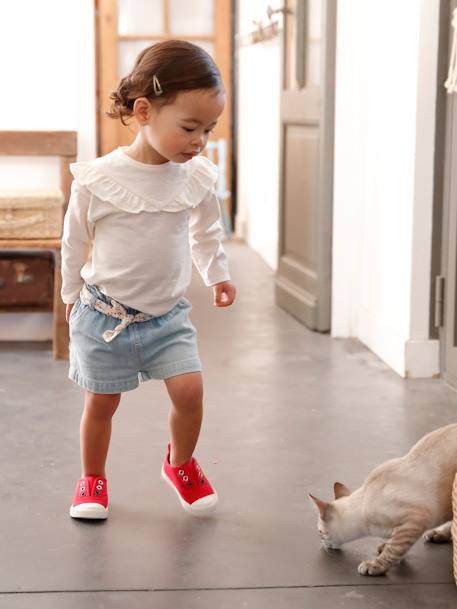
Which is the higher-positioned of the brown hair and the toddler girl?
the brown hair

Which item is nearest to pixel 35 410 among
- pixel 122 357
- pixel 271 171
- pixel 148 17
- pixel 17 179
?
pixel 122 357

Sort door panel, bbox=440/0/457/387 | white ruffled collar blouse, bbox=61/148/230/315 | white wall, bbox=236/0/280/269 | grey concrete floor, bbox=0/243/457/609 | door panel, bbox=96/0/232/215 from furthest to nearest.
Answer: door panel, bbox=96/0/232/215, white wall, bbox=236/0/280/269, door panel, bbox=440/0/457/387, white ruffled collar blouse, bbox=61/148/230/315, grey concrete floor, bbox=0/243/457/609

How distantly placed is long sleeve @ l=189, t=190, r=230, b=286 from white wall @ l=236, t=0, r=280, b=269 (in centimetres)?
327

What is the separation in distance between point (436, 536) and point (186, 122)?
0.93m

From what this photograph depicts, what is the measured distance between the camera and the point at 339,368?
3510 mm

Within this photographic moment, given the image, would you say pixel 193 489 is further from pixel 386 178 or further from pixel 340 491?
pixel 386 178

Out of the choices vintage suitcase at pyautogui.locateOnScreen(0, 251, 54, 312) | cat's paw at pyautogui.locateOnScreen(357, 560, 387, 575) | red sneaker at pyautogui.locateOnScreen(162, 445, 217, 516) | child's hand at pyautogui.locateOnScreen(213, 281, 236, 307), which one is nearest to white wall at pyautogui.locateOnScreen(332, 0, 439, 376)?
vintage suitcase at pyautogui.locateOnScreen(0, 251, 54, 312)

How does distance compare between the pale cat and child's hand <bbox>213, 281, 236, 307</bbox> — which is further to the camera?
child's hand <bbox>213, 281, 236, 307</bbox>

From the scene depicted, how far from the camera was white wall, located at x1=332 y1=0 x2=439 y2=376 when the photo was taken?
3.27 m

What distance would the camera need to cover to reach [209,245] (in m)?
2.27

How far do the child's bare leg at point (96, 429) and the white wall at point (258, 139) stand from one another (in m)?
3.41

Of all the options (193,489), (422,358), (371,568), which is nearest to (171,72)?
(193,489)

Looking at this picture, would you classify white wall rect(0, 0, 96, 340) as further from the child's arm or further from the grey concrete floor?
the child's arm

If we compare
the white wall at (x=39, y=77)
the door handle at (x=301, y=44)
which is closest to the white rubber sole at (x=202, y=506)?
the white wall at (x=39, y=77)
